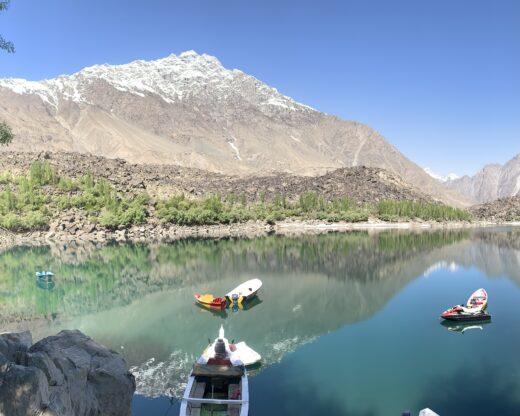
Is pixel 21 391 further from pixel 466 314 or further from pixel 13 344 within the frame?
pixel 466 314

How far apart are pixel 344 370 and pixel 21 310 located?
28253mm

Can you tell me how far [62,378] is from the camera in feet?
39.7

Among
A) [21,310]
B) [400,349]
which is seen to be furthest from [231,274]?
[400,349]

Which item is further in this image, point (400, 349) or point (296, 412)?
point (400, 349)

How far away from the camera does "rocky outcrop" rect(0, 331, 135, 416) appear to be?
33.7ft

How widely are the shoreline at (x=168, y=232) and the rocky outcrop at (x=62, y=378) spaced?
239ft

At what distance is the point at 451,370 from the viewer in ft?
72.8

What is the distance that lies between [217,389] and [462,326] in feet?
67.5

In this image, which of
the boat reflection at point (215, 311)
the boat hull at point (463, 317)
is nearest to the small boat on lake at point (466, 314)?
the boat hull at point (463, 317)

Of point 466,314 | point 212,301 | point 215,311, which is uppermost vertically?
point 466,314

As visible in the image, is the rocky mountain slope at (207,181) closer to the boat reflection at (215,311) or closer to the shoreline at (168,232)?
the shoreline at (168,232)

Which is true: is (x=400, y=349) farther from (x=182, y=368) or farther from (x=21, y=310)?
(x=21, y=310)

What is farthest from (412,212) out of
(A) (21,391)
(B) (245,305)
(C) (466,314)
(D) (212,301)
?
(A) (21,391)

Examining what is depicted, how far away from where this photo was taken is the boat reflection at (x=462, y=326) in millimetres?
29750
